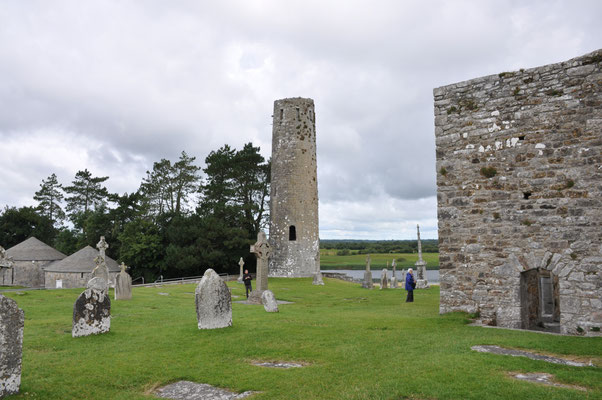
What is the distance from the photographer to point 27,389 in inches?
208

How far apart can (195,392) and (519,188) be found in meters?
8.26

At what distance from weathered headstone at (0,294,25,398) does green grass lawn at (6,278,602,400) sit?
→ 20 cm

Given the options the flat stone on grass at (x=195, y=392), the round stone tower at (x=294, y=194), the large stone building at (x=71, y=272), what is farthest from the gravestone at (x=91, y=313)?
the large stone building at (x=71, y=272)

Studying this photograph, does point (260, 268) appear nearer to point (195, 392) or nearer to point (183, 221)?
point (195, 392)

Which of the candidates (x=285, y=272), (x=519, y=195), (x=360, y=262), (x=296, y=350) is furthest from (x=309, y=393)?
(x=360, y=262)

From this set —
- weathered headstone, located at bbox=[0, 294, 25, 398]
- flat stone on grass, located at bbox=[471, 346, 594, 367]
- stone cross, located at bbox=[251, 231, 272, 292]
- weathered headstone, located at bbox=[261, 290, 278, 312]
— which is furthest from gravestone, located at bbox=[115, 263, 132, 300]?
flat stone on grass, located at bbox=[471, 346, 594, 367]

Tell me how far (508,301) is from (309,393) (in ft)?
21.2

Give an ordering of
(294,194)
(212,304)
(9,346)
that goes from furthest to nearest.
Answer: (294,194)
(212,304)
(9,346)

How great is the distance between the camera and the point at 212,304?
9367 mm

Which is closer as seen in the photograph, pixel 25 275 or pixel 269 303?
pixel 269 303

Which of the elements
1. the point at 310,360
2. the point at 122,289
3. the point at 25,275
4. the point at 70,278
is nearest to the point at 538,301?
the point at 310,360

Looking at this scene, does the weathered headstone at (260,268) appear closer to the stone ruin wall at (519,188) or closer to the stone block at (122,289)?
the stone block at (122,289)

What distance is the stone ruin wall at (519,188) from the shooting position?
8797 mm

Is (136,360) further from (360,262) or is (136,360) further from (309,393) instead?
(360,262)
